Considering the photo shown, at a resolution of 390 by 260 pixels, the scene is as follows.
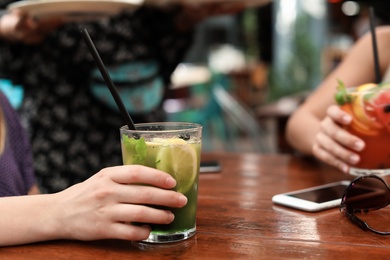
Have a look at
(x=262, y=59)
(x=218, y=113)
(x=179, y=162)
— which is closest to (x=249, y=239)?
(x=179, y=162)

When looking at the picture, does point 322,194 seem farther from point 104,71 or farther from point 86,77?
point 86,77

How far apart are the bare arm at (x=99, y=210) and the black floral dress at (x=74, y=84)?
50.4 inches

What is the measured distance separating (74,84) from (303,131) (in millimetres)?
981

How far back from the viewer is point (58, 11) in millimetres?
1667

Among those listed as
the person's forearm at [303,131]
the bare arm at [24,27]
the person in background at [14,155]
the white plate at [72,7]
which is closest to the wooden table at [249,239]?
the person in background at [14,155]

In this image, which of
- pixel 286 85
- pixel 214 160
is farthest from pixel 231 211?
pixel 286 85

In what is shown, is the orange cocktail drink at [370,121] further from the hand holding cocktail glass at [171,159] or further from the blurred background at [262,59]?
the blurred background at [262,59]

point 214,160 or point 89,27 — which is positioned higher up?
point 89,27

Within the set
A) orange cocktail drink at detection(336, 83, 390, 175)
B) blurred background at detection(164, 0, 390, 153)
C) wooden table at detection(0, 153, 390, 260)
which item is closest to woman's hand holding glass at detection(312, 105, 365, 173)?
orange cocktail drink at detection(336, 83, 390, 175)

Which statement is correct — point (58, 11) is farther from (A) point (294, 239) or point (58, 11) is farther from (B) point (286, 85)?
(B) point (286, 85)

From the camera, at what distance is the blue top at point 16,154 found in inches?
48.6

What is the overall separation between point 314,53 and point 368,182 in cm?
835

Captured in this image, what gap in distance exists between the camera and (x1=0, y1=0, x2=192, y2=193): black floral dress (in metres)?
2.12

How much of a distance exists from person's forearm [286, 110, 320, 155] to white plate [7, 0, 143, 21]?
2.27ft
